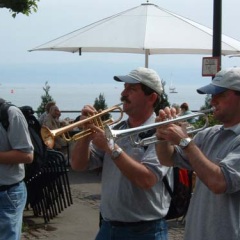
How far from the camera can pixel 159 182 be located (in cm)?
384

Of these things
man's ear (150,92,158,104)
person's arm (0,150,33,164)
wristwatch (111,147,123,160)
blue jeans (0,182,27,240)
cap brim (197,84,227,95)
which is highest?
cap brim (197,84,227,95)

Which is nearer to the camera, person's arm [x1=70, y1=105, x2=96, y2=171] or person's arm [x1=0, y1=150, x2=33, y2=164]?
person's arm [x1=70, y1=105, x2=96, y2=171]

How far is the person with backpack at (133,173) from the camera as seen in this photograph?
3656mm

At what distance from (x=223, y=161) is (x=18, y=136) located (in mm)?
1919

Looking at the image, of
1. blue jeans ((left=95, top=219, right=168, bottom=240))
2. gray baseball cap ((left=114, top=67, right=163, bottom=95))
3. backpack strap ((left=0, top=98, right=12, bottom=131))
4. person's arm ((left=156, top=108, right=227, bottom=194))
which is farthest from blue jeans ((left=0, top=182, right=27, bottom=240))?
person's arm ((left=156, top=108, right=227, bottom=194))

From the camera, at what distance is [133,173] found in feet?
11.8

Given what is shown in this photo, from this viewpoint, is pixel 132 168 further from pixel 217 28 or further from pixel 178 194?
pixel 217 28

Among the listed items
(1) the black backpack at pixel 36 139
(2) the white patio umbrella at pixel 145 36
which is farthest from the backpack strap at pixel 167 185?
(2) the white patio umbrella at pixel 145 36

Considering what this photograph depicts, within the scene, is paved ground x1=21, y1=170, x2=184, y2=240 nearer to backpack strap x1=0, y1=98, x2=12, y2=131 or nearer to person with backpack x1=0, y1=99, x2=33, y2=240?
person with backpack x1=0, y1=99, x2=33, y2=240

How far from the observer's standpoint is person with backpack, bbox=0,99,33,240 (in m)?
4.52

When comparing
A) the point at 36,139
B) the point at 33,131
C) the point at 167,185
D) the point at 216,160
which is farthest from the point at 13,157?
the point at 216,160

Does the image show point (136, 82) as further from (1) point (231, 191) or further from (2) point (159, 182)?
(1) point (231, 191)

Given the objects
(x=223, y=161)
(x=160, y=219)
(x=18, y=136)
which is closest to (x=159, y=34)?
(x=18, y=136)

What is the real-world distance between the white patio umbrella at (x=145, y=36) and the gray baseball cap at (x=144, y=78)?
6.16m
